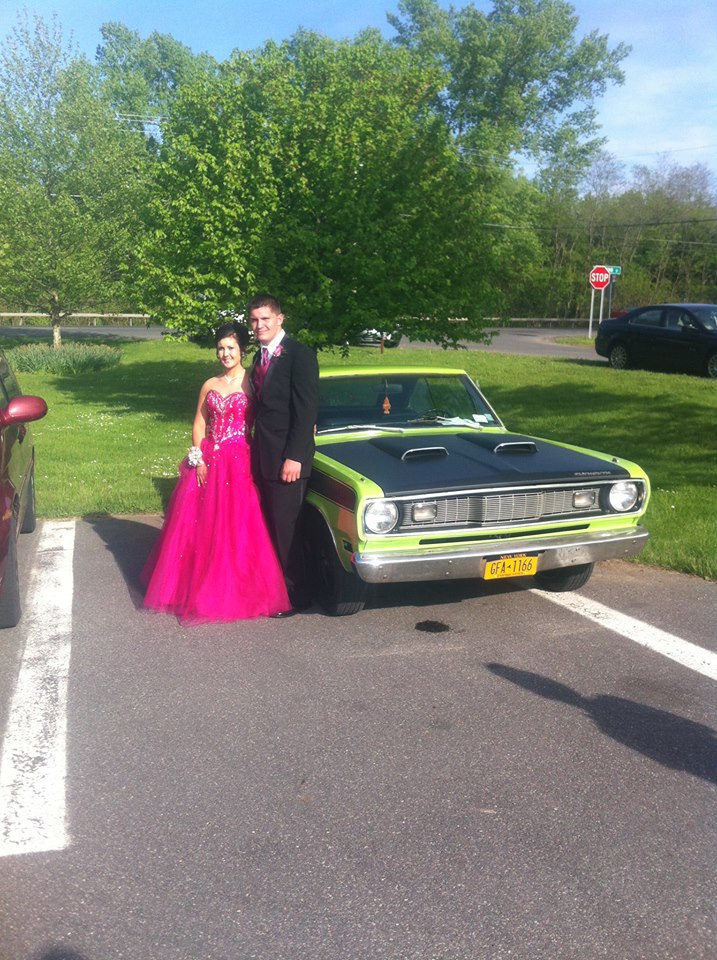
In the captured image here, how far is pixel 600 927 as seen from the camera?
9.75 feet

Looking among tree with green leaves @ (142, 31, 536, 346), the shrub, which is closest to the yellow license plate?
tree with green leaves @ (142, 31, 536, 346)

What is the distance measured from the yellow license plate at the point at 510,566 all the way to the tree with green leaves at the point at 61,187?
2515 cm

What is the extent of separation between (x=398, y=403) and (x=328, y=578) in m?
1.66

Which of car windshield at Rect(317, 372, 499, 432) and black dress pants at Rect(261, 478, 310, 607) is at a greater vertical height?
car windshield at Rect(317, 372, 499, 432)

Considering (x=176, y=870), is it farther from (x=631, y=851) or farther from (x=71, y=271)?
(x=71, y=271)

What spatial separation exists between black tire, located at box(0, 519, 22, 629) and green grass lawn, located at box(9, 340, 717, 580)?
11.8 feet

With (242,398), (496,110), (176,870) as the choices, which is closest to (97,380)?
(242,398)

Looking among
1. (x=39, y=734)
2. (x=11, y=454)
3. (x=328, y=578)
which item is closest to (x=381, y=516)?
(x=328, y=578)

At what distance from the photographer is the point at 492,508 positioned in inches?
229

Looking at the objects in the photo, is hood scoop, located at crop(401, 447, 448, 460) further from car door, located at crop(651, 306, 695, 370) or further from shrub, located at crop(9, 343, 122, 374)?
shrub, located at crop(9, 343, 122, 374)

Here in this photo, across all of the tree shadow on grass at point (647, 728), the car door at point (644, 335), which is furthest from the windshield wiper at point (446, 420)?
the car door at point (644, 335)

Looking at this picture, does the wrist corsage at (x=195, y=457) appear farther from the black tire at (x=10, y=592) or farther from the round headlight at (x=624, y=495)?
the round headlight at (x=624, y=495)

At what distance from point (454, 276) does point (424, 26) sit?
162 feet

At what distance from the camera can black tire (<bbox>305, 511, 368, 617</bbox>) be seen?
5941 millimetres
